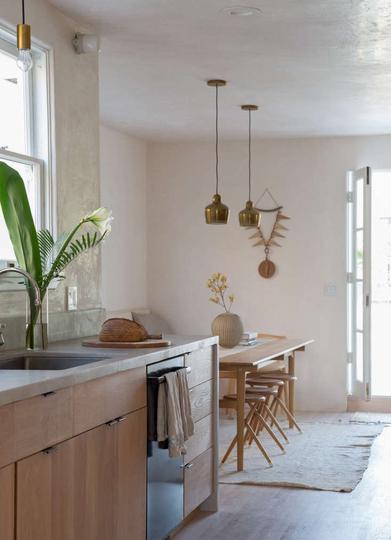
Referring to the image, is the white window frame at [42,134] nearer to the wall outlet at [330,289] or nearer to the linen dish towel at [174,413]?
the linen dish towel at [174,413]

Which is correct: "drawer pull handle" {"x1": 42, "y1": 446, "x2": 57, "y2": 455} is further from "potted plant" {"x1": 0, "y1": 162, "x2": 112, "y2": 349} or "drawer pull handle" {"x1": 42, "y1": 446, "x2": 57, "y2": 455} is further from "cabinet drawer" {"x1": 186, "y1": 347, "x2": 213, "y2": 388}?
"cabinet drawer" {"x1": 186, "y1": 347, "x2": 213, "y2": 388}

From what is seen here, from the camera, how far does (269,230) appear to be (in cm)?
823

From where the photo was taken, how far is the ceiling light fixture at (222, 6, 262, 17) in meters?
4.08

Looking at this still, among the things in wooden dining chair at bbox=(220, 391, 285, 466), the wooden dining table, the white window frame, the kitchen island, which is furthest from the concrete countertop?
wooden dining chair at bbox=(220, 391, 285, 466)

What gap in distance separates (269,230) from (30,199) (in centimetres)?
444

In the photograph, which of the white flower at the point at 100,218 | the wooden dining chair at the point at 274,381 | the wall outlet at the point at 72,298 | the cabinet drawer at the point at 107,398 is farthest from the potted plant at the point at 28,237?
the wooden dining chair at the point at 274,381

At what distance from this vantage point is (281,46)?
478 centimetres

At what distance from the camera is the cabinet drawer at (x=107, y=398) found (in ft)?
9.22

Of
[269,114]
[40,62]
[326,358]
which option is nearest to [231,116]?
[269,114]

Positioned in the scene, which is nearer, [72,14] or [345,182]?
[72,14]

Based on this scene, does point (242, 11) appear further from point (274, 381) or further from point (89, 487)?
point (274, 381)

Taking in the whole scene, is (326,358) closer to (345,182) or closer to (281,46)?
(345,182)

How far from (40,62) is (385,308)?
8.80m

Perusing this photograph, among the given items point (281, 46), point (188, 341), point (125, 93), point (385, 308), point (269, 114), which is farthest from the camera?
point (385, 308)
